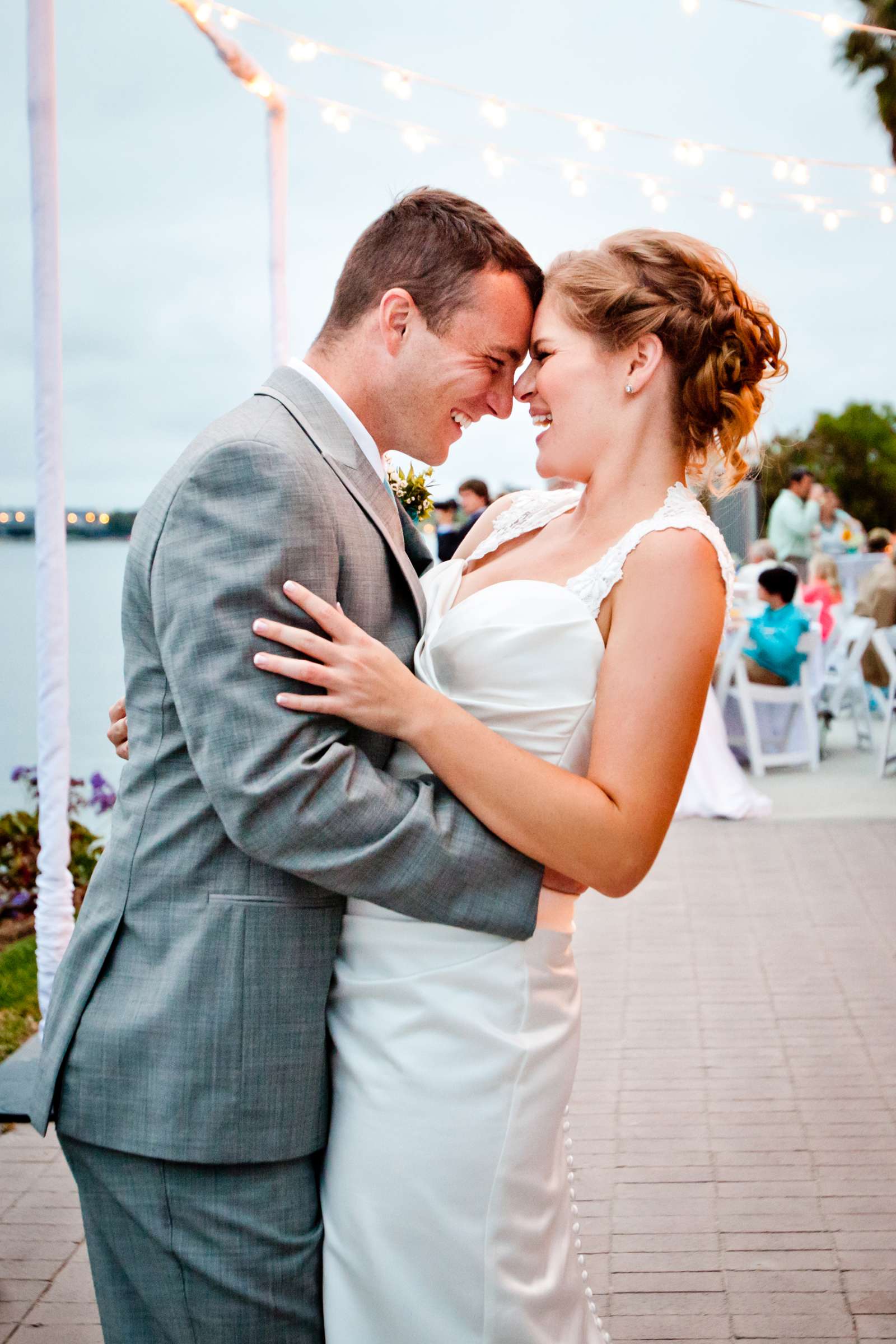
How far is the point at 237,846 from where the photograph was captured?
1.44 meters

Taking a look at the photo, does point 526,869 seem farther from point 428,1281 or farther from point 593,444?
point 593,444

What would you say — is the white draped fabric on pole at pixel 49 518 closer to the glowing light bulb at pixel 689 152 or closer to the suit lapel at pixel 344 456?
the suit lapel at pixel 344 456

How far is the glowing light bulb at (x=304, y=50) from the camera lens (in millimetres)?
5426

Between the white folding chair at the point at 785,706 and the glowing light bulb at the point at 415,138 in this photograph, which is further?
the white folding chair at the point at 785,706

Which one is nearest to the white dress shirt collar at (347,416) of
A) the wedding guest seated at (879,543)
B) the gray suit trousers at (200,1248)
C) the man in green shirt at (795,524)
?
the gray suit trousers at (200,1248)

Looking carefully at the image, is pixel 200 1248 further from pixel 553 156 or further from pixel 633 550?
pixel 553 156

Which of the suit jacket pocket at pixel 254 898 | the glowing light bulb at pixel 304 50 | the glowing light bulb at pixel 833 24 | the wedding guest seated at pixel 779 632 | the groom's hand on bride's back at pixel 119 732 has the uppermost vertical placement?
the glowing light bulb at pixel 833 24

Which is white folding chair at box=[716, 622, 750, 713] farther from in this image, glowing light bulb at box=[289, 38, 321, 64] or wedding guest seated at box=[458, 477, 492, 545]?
glowing light bulb at box=[289, 38, 321, 64]

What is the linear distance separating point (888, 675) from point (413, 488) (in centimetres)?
762

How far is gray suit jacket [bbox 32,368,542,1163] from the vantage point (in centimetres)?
138

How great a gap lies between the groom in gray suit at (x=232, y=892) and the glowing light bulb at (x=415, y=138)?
5.58 meters

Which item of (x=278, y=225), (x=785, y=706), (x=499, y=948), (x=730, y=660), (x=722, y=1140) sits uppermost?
(x=278, y=225)

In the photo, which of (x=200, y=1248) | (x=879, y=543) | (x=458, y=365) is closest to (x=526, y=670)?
(x=458, y=365)

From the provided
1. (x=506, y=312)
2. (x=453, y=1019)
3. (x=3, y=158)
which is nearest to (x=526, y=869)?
(x=453, y=1019)
